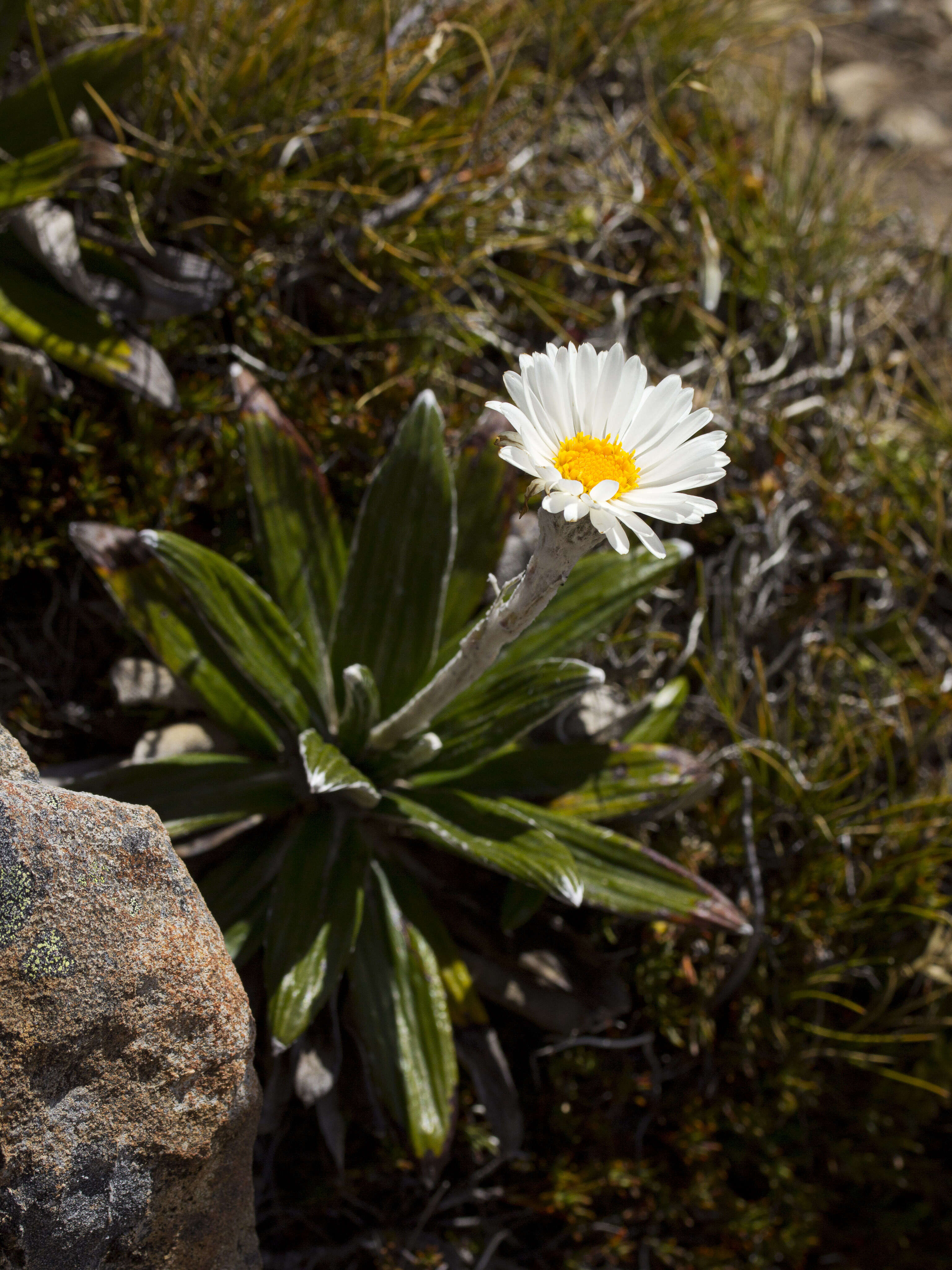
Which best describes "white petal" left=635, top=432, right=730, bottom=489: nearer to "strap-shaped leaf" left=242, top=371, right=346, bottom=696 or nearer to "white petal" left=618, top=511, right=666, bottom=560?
"white petal" left=618, top=511, right=666, bottom=560

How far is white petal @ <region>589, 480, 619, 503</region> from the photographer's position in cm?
140

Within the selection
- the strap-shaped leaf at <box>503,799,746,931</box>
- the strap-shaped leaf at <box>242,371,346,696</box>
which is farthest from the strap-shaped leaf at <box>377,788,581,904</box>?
the strap-shaped leaf at <box>242,371,346,696</box>

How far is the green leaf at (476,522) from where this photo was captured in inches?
105

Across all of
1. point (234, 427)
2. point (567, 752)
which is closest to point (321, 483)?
point (234, 427)

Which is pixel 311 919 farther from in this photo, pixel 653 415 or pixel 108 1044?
pixel 653 415

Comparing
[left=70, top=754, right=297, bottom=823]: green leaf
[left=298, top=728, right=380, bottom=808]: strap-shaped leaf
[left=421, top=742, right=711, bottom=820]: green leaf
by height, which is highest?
[left=421, top=742, right=711, bottom=820]: green leaf

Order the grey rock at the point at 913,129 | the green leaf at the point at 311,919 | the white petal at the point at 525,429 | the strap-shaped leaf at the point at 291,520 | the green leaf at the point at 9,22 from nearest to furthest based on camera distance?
the white petal at the point at 525,429 < the green leaf at the point at 311,919 < the strap-shaped leaf at the point at 291,520 < the green leaf at the point at 9,22 < the grey rock at the point at 913,129

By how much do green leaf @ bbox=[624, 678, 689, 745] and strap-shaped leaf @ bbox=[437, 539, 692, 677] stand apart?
377 millimetres

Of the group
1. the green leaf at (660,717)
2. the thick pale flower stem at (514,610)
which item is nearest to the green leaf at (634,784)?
the green leaf at (660,717)

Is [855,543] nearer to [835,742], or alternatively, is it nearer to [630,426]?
[835,742]

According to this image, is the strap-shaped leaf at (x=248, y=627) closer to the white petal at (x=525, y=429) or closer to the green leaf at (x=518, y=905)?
the green leaf at (x=518, y=905)

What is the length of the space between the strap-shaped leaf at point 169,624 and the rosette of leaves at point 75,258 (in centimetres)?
51

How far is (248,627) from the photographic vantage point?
7.89 feet

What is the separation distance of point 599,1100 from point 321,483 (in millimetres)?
2041
